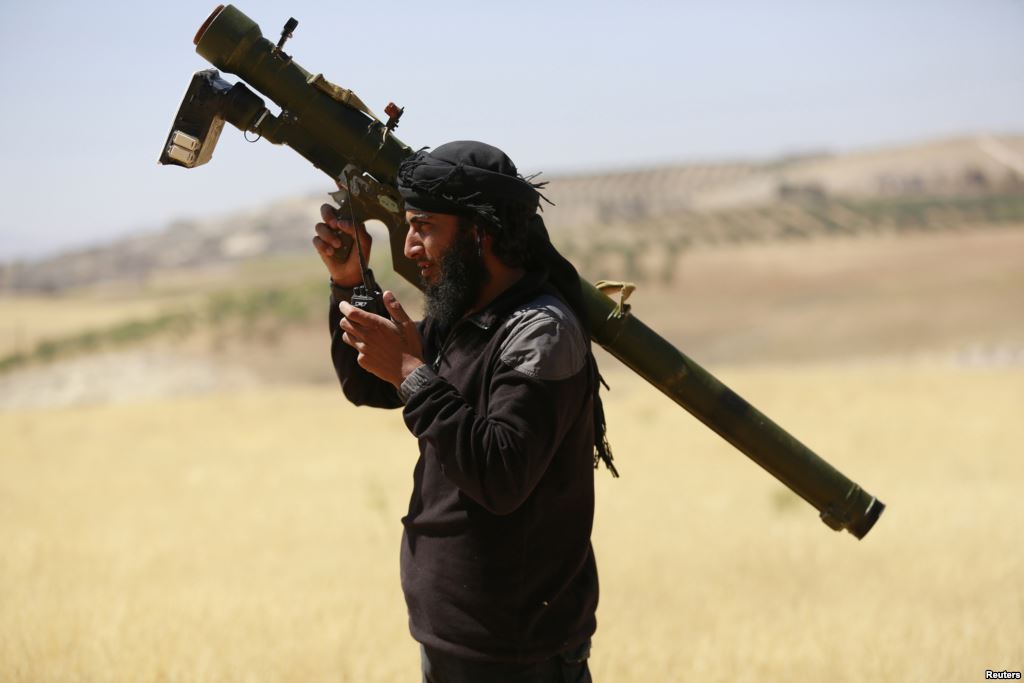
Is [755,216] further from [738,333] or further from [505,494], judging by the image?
[505,494]

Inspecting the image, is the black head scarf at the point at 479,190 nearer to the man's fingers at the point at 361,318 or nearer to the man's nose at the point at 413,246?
the man's nose at the point at 413,246

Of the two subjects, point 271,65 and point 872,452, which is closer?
point 271,65

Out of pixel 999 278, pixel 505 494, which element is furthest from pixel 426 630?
pixel 999 278

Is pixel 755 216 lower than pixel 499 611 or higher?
→ higher

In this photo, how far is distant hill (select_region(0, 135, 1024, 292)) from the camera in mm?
54875

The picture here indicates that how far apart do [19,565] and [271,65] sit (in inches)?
172

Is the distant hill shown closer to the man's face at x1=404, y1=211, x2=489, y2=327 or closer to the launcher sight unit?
the launcher sight unit

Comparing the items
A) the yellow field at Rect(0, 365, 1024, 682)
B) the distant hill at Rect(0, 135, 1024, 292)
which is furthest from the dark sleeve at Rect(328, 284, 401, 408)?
the distant hill at Rect(0, 135, 1024, 292)

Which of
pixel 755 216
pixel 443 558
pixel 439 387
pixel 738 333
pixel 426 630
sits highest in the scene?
pixel 755 216

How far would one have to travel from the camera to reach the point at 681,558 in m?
7.20

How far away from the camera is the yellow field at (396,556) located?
4.73 m

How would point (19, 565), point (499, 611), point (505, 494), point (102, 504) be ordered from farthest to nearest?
point (102, 504), point (19, 565), point (499, 611), point (505, 494)

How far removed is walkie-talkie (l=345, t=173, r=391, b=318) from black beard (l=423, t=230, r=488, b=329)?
0.58 ft

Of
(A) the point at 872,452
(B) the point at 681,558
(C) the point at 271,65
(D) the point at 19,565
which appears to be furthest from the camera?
(A) the point at 872,452
